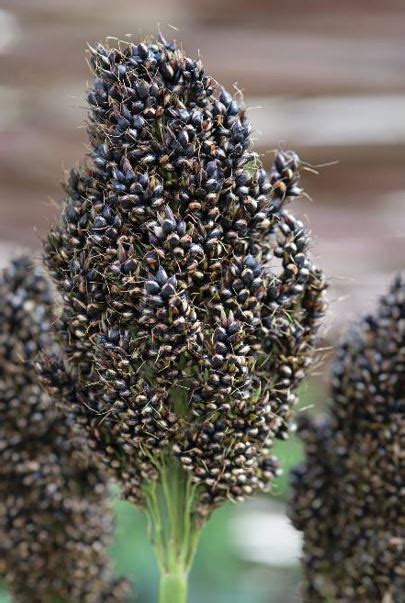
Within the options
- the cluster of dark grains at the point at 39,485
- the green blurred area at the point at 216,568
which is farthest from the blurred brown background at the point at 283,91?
the cluster of dark grains at the point at 39,485

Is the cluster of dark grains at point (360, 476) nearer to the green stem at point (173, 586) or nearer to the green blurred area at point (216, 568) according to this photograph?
the green stem at point (173, 586)

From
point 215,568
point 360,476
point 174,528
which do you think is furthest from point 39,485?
point 215,568

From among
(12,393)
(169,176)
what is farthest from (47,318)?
(169,176)

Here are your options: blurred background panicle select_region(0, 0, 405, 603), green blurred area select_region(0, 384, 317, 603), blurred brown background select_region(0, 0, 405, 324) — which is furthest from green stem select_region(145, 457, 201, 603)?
blurred brown background select_region(0, 0, 405, 324)

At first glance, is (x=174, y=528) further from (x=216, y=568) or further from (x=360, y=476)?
(x=216, y=568)

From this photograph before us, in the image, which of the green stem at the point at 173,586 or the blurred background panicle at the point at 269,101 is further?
→ the blurred background panicle at the point at 269,101

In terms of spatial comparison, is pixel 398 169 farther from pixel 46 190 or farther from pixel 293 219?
pixel 293 219
